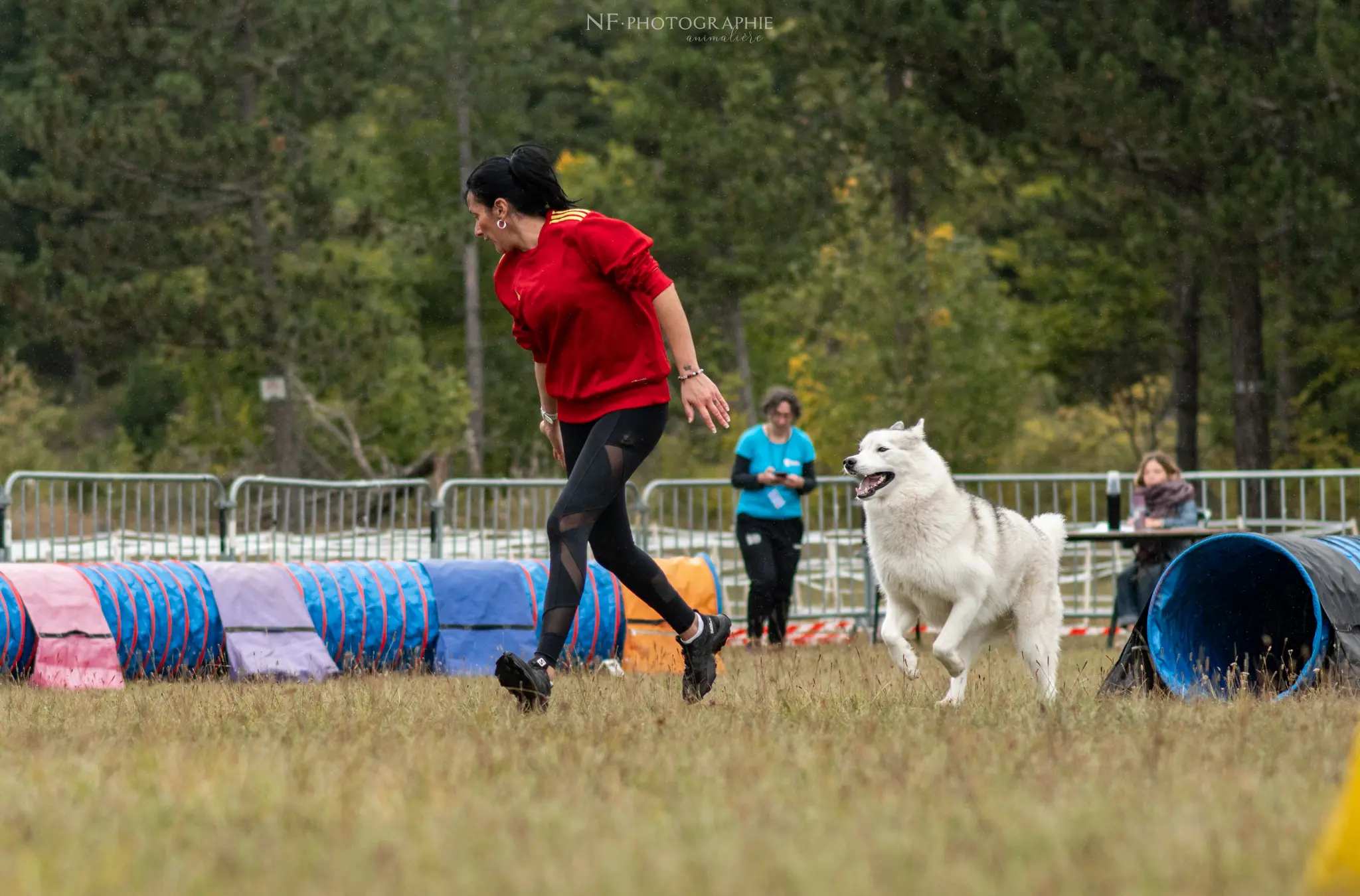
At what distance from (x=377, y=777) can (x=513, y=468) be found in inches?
1099

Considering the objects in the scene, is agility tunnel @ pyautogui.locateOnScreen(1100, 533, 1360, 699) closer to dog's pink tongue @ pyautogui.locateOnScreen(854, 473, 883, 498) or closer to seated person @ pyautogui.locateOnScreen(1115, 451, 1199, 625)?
dog's pink tongue @ pyautogui.locateOnScreen(854, 473, 883, 498)

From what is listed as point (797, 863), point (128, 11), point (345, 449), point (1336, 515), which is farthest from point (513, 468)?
point (797, 863)

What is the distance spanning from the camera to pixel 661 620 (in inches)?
384

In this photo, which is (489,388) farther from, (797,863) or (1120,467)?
(797,863)

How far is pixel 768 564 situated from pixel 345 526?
5074 mm

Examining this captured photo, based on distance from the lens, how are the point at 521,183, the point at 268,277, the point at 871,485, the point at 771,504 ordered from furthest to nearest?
the point at 268,277 → the point at 771,504 → the point at 871,485 → the point at 521,183

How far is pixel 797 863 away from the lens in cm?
296

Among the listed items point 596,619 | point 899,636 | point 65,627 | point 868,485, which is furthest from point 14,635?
point 899,636

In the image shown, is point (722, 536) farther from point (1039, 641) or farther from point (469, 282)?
point (469, 282)

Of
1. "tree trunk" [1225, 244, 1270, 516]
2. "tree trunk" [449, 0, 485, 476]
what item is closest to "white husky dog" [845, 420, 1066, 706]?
"tree trunk" [1225, 244, 1270, 516]

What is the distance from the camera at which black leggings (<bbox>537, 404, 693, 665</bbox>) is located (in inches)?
221

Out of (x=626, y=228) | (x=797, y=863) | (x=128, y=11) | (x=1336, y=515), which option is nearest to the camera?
(x=797, y=863)

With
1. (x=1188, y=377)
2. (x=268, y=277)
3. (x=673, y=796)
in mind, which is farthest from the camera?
(x=268, y=277)

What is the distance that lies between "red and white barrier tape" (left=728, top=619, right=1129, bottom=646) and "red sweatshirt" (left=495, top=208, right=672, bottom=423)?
25.6 ft
